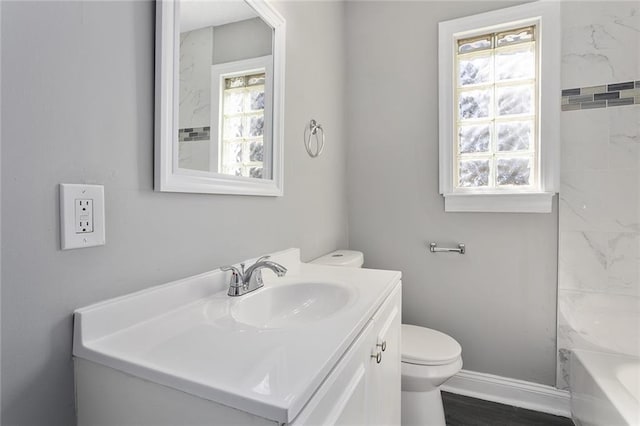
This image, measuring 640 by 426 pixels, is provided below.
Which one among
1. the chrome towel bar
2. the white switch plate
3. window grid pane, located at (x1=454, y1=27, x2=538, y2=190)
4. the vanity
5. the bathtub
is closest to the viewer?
the vanity

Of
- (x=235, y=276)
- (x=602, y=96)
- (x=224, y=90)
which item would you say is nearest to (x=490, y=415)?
(x=235, y=276)

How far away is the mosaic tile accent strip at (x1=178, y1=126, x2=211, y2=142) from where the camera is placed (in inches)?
34.9

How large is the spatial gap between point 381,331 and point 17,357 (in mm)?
814

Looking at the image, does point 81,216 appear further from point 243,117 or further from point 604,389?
point 604,389

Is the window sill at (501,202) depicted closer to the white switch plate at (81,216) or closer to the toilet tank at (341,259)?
the toilet tank at (341,259)

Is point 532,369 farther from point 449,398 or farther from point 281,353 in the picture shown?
point 281,353

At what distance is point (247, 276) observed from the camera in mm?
1007

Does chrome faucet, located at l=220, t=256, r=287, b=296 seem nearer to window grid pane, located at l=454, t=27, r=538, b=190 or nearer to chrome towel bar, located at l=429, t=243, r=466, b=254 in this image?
chrome towel bar, located at l=429, t=243, r=466, b=254

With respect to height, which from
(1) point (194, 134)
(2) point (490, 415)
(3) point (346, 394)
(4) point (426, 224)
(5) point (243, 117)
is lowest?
(2) point (490, 415)

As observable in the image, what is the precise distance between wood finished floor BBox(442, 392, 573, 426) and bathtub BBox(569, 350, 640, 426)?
14 centimetres

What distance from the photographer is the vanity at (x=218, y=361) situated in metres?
0.50

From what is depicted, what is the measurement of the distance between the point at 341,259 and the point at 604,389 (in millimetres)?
1175

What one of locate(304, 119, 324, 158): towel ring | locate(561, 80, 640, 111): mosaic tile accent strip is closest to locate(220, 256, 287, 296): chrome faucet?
locate(304, 119, 324, 158): towel ring

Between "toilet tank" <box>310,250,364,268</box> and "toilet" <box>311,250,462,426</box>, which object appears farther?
"toilet tank" <box>310,250,364,268</box>
